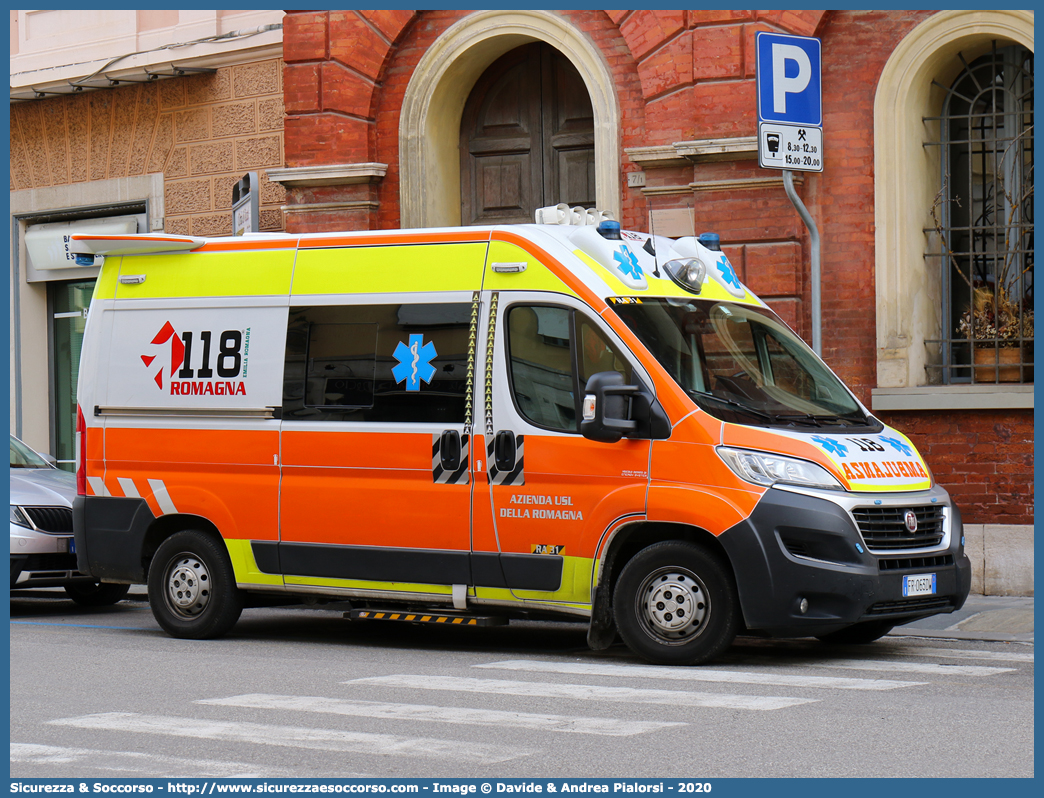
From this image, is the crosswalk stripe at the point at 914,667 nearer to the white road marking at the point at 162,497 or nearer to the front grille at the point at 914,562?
the front grille at the point at 914,562

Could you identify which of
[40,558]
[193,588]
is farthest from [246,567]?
[40,558]

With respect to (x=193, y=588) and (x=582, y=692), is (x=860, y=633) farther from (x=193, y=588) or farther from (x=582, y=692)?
(x=193, y=588)

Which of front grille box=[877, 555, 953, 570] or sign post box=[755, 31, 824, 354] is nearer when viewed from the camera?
front grille box=[877, 555, 953, 570]

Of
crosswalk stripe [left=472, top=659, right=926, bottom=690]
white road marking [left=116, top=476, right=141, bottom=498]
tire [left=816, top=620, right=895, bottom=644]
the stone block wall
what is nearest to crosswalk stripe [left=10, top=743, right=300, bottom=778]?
crosswalk stripe [left=472, top=659, right=926, bottom=690]

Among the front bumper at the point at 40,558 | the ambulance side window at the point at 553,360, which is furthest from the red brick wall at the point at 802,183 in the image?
the front bumper at the point at 40,558

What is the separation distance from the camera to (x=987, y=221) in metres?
13.5

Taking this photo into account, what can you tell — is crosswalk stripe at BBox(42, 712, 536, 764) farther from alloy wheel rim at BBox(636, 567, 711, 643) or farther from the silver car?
the silver car

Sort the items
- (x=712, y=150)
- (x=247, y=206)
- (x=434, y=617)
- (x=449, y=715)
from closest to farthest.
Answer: (x=449, y=715)
(x=434, y=617)
(x=712, y=150)
(x=247, y=206)

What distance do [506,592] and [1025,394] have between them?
18.5 ft

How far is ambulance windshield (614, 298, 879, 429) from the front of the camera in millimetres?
8656

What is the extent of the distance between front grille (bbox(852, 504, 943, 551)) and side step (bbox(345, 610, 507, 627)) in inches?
89.8

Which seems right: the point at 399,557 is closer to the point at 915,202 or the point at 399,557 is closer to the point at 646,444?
the point at 646,444

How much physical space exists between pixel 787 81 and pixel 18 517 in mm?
6765

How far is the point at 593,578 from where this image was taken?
875 centimetres
